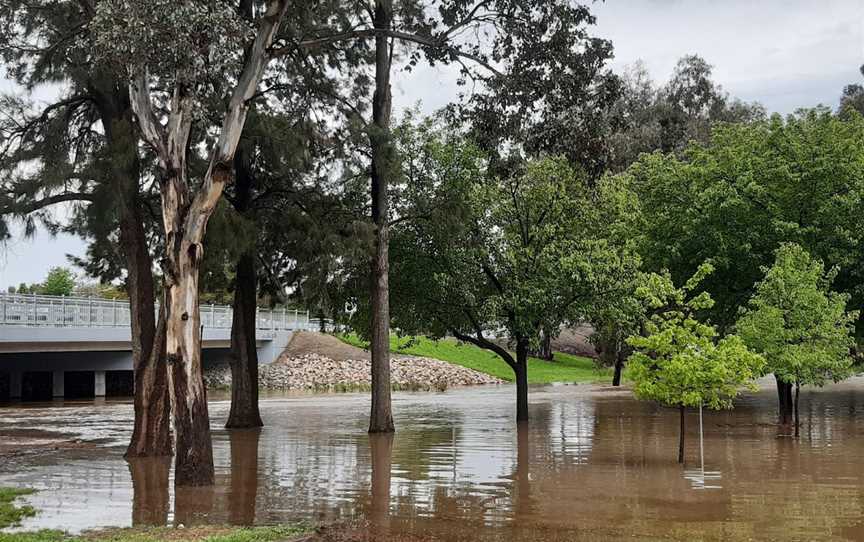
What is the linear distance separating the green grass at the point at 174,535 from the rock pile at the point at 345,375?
1629 inches

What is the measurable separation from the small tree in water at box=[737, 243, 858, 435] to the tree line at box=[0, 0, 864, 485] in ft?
0.32

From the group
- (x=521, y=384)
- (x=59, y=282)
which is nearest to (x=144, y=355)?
(x=521, y=384)

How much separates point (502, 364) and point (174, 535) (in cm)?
5635

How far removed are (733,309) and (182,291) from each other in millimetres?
21442

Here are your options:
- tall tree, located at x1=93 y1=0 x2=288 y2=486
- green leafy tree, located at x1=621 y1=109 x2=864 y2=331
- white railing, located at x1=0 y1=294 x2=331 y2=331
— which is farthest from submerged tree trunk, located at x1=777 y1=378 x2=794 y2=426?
tall tree, located at x1=93 y1=0 x2=288 y2=486

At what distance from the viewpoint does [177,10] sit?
13.4m

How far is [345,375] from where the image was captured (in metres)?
57.2

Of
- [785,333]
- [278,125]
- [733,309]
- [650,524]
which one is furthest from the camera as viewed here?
[733,309]

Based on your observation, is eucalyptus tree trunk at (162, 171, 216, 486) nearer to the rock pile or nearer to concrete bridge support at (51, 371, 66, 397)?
concrete bridge support at (51, 371, 66, 397)

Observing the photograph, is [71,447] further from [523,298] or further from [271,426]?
[523,298]

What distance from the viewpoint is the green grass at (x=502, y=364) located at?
6060 cm

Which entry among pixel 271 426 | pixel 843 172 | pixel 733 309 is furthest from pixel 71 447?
pixel 843 172

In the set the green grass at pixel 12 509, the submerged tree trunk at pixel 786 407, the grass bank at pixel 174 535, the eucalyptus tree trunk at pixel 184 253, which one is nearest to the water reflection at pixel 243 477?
the eucalyptus tree trunk at pixel 184 253

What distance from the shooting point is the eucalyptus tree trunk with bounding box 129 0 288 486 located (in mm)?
14828
